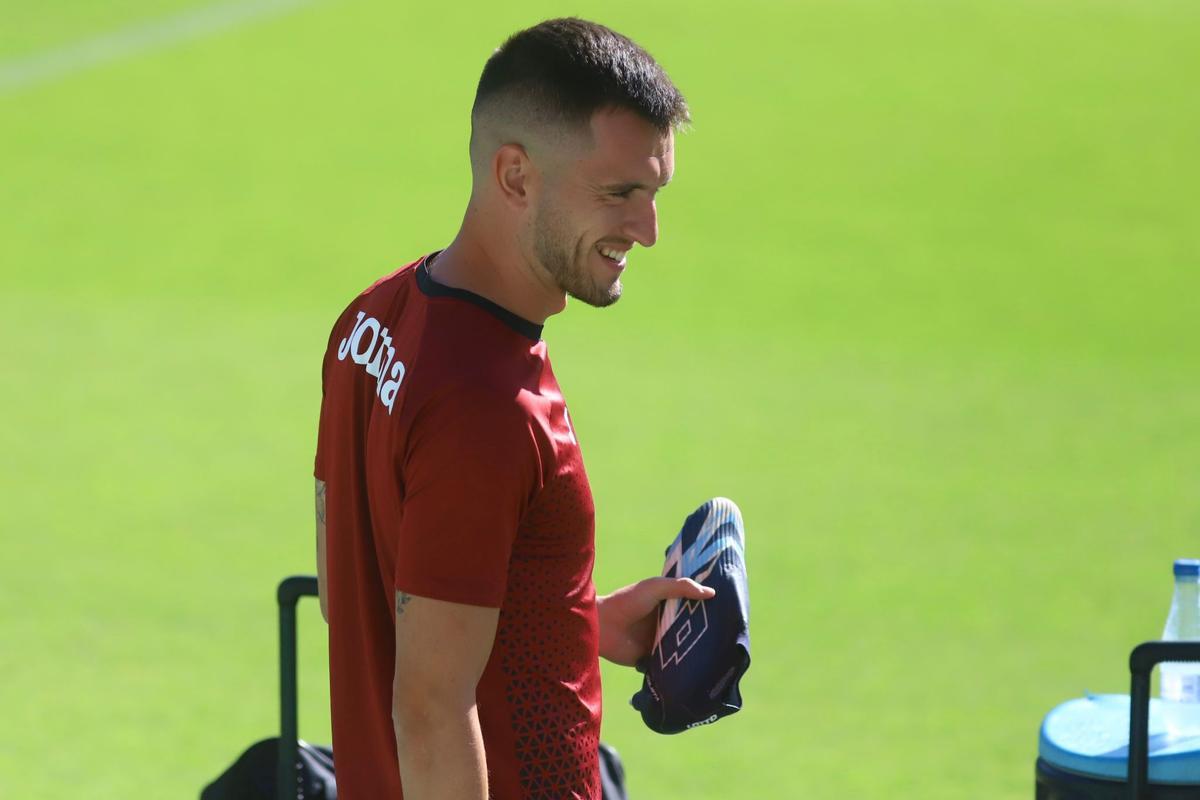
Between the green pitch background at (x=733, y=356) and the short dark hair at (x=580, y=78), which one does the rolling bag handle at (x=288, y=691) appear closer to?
the short dark hair at (x=580, y=78)

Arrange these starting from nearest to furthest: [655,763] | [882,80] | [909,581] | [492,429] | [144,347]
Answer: [492,429] → [655,763] → [909,581] → [144,347] → [882,80]

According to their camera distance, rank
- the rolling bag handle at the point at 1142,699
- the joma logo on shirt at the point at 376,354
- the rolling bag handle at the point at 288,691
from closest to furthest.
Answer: the joma logo on shirt at the point at 376,354 → the rolling bag handle at the point at 1142,699 → the rolling bag handle at the point at 288,691

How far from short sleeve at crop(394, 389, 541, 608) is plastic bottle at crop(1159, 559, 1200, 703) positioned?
53.4 inches

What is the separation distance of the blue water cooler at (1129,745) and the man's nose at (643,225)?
921mm

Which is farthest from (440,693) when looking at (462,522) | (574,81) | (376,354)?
(574,81)

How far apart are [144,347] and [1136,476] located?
496cm

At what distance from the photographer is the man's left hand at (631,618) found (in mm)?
2221

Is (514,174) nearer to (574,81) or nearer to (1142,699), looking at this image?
(574,81)

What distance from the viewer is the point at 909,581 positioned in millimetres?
5734

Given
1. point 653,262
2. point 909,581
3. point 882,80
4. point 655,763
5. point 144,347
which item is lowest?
point 655,763

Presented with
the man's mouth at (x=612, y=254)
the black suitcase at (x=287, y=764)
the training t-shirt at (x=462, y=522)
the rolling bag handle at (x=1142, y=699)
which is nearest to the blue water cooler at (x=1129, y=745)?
the rolling bag handle at (x=1142, y=699)

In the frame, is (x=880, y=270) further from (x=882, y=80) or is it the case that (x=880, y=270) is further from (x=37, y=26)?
(x=37, y=26)

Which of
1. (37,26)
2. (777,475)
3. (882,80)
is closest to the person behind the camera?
(777,475)

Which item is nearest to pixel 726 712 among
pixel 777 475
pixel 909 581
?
pixel 909 581
